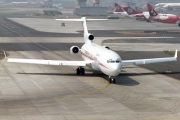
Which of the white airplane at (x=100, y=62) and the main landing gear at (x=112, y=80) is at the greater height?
the white airplane at (x=100, y=62)

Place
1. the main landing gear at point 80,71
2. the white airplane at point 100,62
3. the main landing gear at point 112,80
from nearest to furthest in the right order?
the white airplane at point 100,62
the main landing gear at point 112,80
the main landing gear at point 80,71

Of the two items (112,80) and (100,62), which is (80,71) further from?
(112,80)

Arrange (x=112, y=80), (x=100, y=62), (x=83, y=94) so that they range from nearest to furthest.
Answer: (x=83, y=94) → (x=112, y=80) → (x=100, y=62)

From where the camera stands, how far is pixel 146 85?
4825 cm

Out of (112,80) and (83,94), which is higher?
(83,94)

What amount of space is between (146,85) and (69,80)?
25.6 ft

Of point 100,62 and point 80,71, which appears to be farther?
point 80,71

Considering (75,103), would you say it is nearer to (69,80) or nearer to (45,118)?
(45,118)

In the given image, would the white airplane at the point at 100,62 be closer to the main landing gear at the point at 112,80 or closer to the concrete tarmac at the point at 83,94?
the main landing gear at the point at 112,80

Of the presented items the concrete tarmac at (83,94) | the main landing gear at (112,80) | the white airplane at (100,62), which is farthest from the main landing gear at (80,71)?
the main landing gear at (112,80)

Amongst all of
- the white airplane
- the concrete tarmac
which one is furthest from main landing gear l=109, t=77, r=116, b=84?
the concrete tarmac

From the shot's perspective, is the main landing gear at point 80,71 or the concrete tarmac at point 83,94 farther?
the main landing gear at point 80,71

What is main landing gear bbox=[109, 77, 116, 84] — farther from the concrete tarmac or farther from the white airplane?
the concrete tarmac

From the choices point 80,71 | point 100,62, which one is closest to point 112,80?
point 100,62
